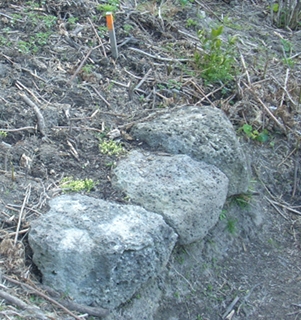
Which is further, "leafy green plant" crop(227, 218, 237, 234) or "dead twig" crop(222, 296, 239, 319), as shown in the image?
"leafy green plant" crop(227, 218, 237, 234)

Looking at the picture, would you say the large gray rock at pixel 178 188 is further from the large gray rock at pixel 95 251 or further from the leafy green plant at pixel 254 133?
the leafy green plant at pixel 254 133

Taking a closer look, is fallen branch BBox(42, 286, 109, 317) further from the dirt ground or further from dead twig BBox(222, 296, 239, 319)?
dead twig BBox(222, 296, 239, 319)

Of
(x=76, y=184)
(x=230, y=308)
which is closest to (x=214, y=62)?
(x=76, y=184)

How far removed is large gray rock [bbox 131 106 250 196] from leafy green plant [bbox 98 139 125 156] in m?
0.19

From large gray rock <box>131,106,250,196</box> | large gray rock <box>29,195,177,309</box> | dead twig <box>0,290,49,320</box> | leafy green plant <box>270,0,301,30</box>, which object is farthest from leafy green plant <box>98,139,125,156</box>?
leafy green plant <box>270,0,301,30</box>

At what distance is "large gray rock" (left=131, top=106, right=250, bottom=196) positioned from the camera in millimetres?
4090

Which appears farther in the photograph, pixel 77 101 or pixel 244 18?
pixel 244 18

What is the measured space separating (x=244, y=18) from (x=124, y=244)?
12.4 feet

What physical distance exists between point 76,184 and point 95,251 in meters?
0.67

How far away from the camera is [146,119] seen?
4.33 meters

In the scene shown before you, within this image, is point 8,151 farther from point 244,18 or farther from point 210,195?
point 244,18

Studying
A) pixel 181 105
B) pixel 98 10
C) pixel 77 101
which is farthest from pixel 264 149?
pixel 98 10

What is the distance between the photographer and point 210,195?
382 cm

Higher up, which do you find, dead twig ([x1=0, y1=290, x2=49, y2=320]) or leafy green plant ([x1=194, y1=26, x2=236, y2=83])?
dead twig ([x1=0, y1=290, x2=49, y2=320])
